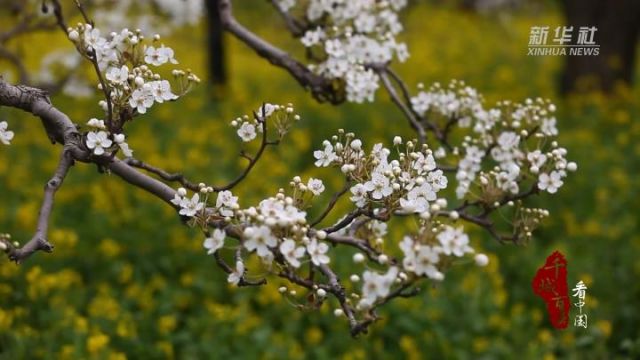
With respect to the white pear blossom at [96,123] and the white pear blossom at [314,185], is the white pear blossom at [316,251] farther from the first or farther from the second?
the white pear blossom at [96,123]

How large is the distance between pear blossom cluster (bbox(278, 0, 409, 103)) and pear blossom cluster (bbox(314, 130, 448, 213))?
1280 mm

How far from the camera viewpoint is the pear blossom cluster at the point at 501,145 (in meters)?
2.89

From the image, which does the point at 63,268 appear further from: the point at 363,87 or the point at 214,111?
the point at 214,111

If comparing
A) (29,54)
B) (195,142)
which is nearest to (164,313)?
(195,142)

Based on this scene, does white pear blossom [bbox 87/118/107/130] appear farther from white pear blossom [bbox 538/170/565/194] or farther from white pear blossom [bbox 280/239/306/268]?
white pear blossom [bbox 538/170/565/194]

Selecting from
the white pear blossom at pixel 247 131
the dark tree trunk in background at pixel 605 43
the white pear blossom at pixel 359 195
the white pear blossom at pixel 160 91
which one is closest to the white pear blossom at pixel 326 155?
the white pear blossom at pixel 359 195

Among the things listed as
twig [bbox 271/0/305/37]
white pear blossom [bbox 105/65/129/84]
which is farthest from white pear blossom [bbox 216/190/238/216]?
twig [bbox 271/0/305/37]

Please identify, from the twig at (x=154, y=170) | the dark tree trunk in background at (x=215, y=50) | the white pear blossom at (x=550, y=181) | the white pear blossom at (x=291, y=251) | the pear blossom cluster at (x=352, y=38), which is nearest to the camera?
the white pear blossom at (x=291, y=251)

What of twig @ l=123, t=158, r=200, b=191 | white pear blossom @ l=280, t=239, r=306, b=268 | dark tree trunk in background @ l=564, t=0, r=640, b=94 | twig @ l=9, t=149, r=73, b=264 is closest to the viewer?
white pear blossom @ l=280, t=239, r=306, b=268

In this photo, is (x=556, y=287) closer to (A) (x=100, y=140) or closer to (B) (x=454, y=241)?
(B) (x=454, y=241)

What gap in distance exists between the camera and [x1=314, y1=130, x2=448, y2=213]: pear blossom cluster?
7.57 ft

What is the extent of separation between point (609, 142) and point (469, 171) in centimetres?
542

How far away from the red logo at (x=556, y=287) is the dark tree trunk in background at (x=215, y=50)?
732 centimetres

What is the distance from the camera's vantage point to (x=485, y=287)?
523 cm
